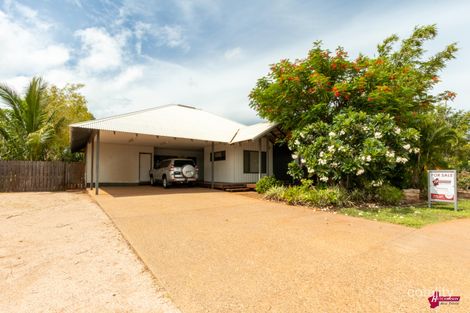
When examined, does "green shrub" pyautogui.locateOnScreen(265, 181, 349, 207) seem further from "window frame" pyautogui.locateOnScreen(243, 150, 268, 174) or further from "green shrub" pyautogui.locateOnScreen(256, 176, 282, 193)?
"window frame" pyautogui.locateOnScreen(243, 150, 268, 174)

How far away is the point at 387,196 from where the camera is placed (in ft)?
30.4

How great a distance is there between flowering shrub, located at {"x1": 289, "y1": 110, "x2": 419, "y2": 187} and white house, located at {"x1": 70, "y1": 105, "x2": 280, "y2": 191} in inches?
172

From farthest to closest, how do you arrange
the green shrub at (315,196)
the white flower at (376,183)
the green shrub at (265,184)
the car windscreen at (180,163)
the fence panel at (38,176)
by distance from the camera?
1. the car windscreen at (180,163)
2. the fence panel at (38,176)
3. the green shrub at (265,184)
4. the white flower at (376,183)
5. the green shrub at (315,196)

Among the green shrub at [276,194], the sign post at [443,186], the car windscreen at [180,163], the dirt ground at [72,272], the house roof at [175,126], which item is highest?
the house roof at [175,126]

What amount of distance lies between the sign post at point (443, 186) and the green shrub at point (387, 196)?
1.06 metres

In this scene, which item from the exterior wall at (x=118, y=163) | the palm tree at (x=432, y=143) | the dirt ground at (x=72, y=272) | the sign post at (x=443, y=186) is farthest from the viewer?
the exterior wall at (x=118, y=163)

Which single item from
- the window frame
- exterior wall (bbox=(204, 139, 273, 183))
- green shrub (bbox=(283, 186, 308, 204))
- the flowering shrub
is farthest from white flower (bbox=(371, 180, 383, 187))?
the window frame

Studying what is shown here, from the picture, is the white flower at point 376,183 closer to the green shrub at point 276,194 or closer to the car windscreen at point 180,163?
the green shrub at point 276,194

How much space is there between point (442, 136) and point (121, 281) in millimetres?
13747

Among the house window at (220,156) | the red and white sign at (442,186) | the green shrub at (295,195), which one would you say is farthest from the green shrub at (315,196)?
the house window at (220,156)

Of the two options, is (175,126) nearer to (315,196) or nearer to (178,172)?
(178,172)

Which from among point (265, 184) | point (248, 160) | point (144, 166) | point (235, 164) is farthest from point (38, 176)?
point (265, 184)

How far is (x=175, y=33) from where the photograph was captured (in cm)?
1035

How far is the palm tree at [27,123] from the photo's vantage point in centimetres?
1323
